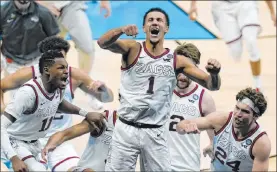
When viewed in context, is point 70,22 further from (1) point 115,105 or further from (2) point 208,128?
(2) point 208,128

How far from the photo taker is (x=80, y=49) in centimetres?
1100

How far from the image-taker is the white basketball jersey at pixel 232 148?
691 cm

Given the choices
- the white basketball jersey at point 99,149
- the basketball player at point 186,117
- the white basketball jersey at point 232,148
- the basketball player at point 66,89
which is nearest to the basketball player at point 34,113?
the white basketball jersey at point 99,149

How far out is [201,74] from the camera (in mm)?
6582

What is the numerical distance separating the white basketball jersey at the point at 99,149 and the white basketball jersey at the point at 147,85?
518 mm

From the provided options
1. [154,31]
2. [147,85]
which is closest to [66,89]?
[147,85]

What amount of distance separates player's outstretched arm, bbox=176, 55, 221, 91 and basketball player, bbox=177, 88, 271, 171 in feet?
1.04

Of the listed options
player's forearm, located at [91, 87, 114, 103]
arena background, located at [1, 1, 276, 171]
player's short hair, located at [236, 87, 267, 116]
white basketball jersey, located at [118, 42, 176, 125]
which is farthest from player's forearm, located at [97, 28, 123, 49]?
arena background, located at [1, 1, 276, 171]

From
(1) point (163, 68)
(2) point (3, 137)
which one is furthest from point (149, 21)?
(2) point (3, 137)

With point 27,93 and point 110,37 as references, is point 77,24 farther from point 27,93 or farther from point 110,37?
point 110,37

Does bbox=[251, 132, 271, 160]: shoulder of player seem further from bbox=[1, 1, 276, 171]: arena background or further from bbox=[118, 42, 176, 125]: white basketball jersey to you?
bbox=[1, 1, 276, 171]: arena background

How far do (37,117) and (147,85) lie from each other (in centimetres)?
102

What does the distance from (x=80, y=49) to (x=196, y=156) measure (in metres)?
3.79

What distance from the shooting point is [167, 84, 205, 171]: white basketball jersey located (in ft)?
24.4
